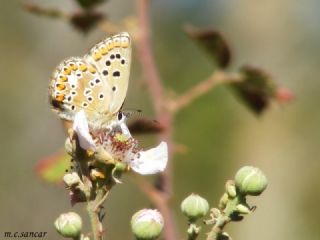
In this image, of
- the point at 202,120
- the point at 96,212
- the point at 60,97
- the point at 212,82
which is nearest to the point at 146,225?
the point at 96,212

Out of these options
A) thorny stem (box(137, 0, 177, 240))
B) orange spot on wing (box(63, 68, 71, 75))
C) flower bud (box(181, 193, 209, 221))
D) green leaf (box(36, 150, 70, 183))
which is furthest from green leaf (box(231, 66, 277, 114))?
flower bud (box(181, 193, 209, 221))

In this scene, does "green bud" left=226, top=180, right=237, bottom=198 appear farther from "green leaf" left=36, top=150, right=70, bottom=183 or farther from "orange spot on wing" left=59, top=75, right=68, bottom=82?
"green leaf" left=36, top=150, right=70, bottom=183

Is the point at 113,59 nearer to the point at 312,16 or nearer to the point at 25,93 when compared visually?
the point at 312,16

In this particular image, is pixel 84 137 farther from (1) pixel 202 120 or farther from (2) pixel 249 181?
(1) pixel 202 120

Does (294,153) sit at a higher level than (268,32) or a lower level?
lower

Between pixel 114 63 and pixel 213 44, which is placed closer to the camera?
pixel 114 63

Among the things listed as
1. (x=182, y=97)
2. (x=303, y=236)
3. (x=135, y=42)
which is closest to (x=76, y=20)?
(x=135, y=42)
